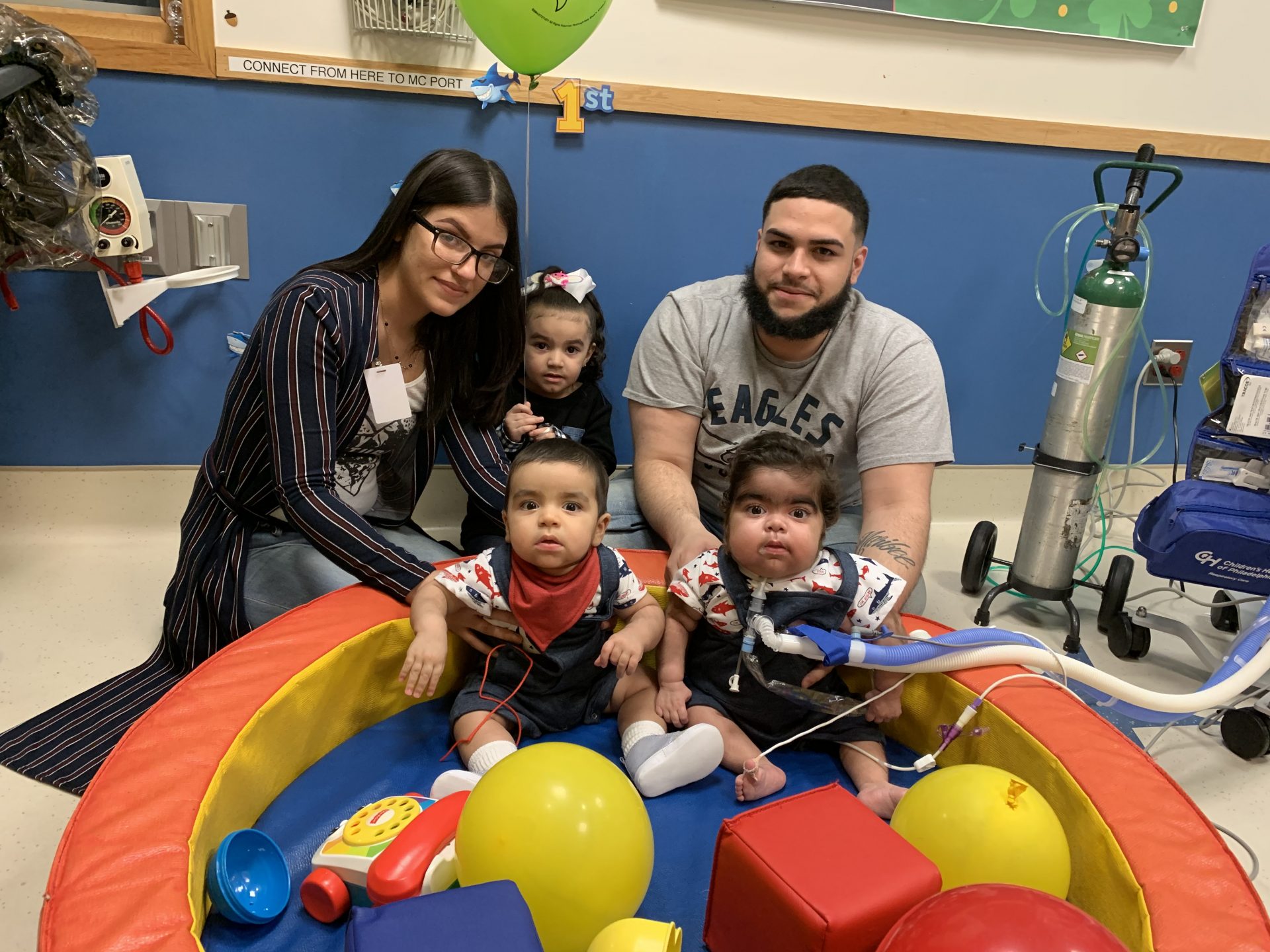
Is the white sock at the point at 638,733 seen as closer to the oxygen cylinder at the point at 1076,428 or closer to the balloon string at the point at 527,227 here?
the balloon string at the point at 527,227

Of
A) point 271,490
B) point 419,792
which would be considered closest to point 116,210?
point 271,490

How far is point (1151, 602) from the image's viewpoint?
8.55 ft

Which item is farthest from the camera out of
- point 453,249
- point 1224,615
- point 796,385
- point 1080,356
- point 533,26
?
point 1224,615

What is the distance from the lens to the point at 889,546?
5.58ft

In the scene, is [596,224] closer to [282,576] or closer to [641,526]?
[641,526]

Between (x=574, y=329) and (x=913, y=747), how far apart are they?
3.73 ft

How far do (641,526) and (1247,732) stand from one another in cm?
128

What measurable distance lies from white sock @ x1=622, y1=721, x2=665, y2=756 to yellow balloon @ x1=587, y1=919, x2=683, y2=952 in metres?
0.49

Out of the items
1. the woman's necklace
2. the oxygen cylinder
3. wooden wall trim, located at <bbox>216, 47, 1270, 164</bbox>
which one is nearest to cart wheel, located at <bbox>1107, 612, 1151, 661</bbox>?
the oxygen cylinder

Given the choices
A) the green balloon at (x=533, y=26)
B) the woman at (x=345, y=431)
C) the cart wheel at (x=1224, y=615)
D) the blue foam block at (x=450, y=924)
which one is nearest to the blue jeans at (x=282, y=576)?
the woman at (x=345, y=431)

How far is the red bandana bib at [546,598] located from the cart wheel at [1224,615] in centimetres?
181

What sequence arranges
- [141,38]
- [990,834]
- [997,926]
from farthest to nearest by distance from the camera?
[141,38] < [990,834] < [997,926]

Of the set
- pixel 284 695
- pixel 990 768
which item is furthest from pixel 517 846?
pixel 990 768

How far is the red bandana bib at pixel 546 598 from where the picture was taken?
150 centimetres
